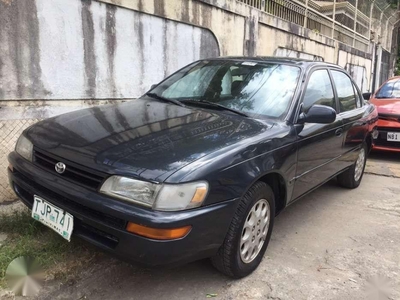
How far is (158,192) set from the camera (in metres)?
1.99

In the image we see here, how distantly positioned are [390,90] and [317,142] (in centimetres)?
516

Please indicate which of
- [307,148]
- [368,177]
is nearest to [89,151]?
[307,148]

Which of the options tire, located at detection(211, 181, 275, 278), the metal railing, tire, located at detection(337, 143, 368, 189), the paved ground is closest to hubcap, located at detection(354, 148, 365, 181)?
tire, located at detection(337, 143, 368, 189)

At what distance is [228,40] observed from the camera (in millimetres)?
6652

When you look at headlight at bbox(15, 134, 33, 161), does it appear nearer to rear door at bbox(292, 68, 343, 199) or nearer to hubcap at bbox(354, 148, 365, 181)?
rear door at bbox(292, 68, 343, 199)

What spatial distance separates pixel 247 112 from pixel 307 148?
2.06ft

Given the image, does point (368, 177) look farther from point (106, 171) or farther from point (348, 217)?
point (106, 171)

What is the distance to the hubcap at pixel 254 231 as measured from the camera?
254 centimetres

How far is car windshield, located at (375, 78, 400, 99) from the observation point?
728 centimetres

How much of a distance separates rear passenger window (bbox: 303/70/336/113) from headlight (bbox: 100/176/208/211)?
1.57 metres

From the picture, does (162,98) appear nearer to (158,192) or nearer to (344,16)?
→ (158,192)

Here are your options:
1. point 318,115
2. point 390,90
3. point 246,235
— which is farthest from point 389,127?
point 246,235

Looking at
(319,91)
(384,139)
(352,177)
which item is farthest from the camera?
Result: (384,139)

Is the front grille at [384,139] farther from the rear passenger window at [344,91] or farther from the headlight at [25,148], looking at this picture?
the headlight at [25,148]
